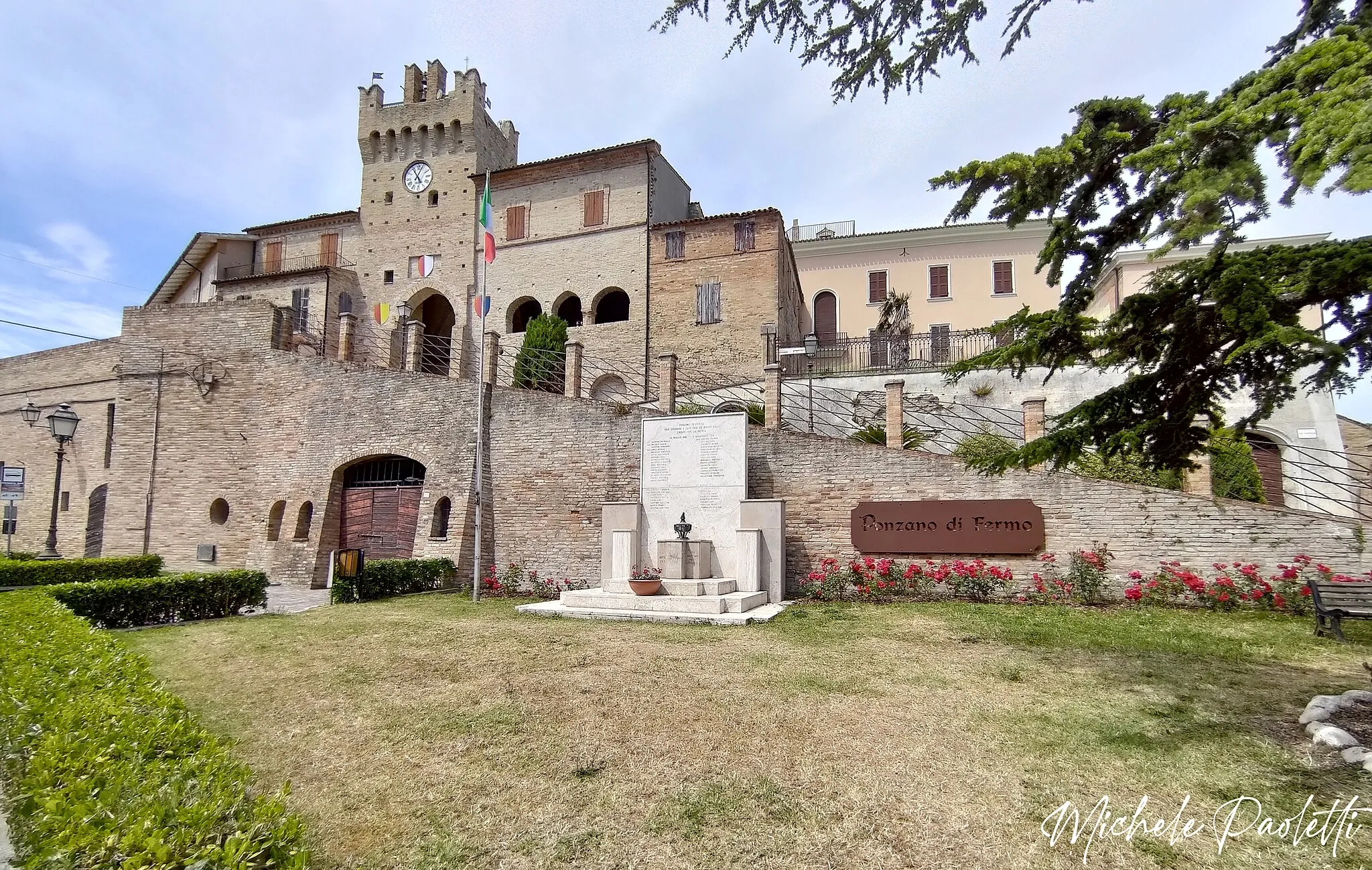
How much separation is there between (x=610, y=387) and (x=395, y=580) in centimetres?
1215

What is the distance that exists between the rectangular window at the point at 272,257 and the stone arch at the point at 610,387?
17.0 metres

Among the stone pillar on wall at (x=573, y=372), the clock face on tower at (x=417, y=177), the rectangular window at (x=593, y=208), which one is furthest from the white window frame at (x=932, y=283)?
the clock face on tower at (x=417, y=177)

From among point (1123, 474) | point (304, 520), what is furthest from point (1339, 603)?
point (304, 520)

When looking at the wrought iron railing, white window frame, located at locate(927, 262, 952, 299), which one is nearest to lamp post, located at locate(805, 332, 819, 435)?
the wrought iron railing

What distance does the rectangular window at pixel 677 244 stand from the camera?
81.7ft

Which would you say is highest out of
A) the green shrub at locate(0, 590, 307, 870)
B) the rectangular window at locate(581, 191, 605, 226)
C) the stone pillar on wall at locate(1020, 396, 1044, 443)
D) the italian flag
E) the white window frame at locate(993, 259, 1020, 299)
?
the rectangular window at locate(581, 191, 605, 226)

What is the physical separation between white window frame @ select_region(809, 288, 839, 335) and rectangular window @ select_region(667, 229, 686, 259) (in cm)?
713

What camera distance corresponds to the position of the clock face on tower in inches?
1169

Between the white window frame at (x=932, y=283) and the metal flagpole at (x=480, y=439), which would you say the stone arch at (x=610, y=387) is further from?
the white window frame at (x=932, y=283)

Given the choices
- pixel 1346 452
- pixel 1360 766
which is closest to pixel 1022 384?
pixel 1346 452

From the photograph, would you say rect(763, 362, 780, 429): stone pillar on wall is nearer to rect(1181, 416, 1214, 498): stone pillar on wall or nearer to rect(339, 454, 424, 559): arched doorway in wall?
rect(1181, 416, 1214, 498): stone pillar on wall

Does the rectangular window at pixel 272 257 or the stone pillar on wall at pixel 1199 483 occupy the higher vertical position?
the rectangular window at pixel 272 257

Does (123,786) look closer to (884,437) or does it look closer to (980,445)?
(884,437)

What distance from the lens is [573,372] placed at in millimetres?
17500
